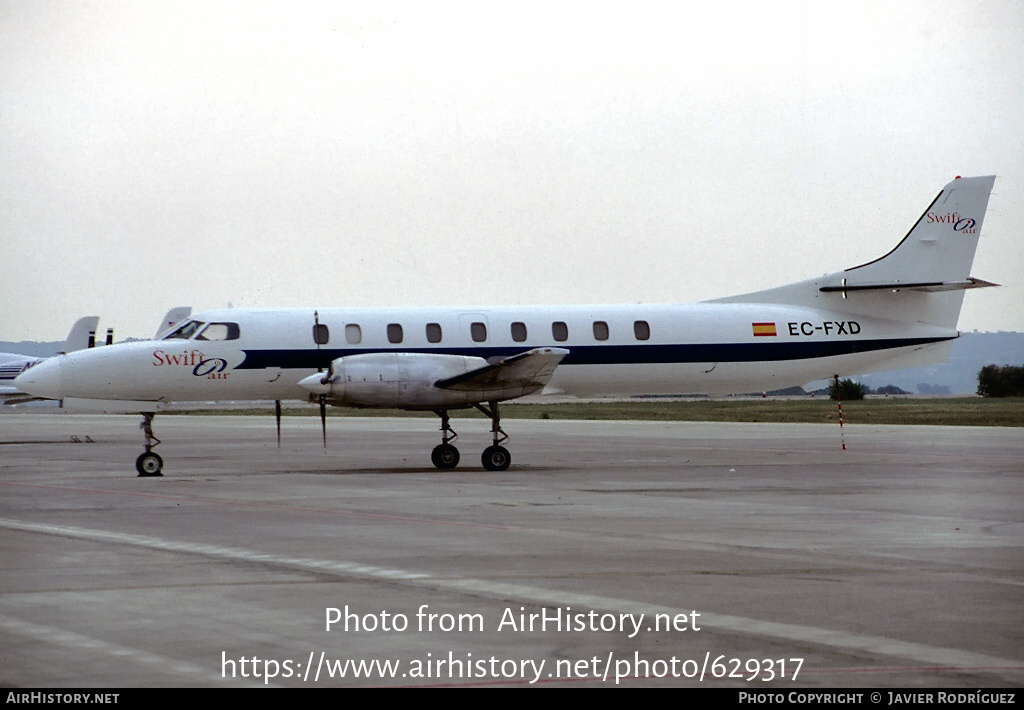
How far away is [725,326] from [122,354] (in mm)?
12150

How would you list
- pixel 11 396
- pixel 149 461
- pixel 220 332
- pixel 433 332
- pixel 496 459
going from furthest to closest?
1. pixel 11 396
2. pixel 433 332
3. pixel 220 332
4. pixel 496 459
5. pixel 149 461

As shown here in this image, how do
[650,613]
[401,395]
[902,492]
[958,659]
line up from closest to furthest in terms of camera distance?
[958,659] < [650,613] < [902,492] < [401,395]

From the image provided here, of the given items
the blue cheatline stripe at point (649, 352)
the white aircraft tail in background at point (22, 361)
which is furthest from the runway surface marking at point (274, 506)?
the white aircraft tail in background at point (22, 361)

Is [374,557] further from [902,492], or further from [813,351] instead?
[813,351]

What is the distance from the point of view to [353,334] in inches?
1077

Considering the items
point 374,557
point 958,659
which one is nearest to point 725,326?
point 374,557

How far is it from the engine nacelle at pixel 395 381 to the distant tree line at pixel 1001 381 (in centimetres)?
7184

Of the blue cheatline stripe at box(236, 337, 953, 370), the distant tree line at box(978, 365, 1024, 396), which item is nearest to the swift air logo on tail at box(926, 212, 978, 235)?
the blue cheatline stripe at box(236, 337, 953, 370)

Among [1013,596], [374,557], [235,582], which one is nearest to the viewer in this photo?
[1013,596]

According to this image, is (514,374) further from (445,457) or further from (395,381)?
(445,457)

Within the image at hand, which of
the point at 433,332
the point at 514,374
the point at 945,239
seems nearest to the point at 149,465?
the point at 433,332

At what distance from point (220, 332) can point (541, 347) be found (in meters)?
6.37

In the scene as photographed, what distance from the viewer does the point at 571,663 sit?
8.26 metres

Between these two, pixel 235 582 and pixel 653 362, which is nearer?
pixel 235 582
